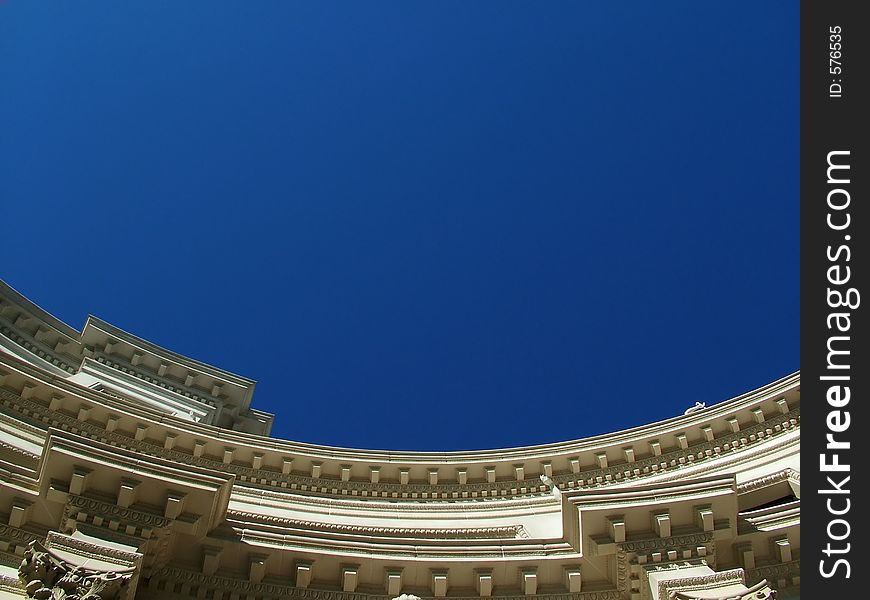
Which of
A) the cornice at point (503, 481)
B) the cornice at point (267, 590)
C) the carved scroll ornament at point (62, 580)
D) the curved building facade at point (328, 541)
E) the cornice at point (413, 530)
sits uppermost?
the cornice at point (503, 481)

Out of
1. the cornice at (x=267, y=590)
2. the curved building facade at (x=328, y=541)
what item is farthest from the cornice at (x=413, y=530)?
the cornice at (x=267, y=590)

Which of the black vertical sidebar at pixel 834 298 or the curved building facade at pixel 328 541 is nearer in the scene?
the black vertical sidebar at pixel 834 298

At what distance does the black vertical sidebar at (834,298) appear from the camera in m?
11.2

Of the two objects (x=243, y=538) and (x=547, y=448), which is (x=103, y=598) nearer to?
(x=243, y=538)

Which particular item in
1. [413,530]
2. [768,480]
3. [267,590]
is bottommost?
[267,590]

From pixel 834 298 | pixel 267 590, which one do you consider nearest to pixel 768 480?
pixel 834 298

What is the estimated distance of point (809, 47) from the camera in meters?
13.6

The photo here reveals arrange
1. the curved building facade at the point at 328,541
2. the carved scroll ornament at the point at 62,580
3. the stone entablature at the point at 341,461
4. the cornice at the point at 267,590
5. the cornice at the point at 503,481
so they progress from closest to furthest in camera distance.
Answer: the carved scroll ornament at the point at 62,580 → the curved building facade at the point at 328,541 → the cornice at the point at 267,590 → the stone entablature at the point at 341,461 → the cornice at the point at 503,481

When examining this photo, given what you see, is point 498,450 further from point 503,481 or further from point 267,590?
point 267,590

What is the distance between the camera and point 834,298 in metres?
12.6

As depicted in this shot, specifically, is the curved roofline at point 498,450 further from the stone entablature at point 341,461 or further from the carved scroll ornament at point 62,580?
the carved scroll ornament at point 62,580

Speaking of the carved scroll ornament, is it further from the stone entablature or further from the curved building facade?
the stone entablature

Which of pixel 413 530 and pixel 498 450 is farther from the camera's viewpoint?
pixel 498 450

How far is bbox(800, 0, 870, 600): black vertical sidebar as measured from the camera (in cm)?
1124
